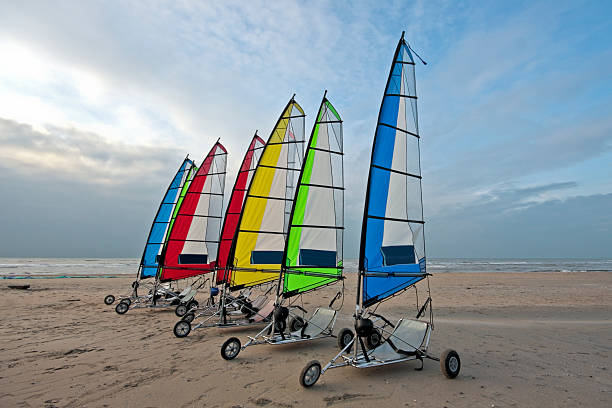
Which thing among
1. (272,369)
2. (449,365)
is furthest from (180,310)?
(449,365)

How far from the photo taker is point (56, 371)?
5.32m

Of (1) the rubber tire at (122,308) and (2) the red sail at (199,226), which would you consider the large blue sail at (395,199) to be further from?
(1) the rubber tire at (122,308)

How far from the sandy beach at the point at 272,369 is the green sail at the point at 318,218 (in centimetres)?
146

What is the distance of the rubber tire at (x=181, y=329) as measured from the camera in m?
7.65

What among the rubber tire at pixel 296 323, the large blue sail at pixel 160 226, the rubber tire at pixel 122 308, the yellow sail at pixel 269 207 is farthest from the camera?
the large blue sail at pixel 160 226

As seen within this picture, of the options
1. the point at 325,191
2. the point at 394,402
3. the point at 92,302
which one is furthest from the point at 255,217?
the point at 92,302

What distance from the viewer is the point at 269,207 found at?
9.44m

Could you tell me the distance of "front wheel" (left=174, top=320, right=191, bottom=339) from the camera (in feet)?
25.1

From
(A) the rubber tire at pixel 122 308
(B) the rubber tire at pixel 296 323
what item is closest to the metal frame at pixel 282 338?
(B) the rubber tire at pixel 296 323

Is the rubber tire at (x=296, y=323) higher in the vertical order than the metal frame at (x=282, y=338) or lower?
higher

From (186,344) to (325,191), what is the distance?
4.45 metres

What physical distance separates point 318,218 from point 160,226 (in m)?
8.90

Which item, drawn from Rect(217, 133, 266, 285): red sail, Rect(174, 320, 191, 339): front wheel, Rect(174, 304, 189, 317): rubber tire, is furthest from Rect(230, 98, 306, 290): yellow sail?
Rect(174, 304, 189, 317): rubber tire

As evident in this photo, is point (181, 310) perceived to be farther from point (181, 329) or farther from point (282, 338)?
point (282, 338)
